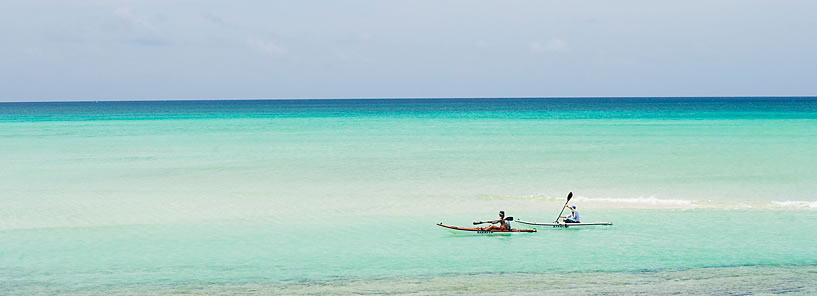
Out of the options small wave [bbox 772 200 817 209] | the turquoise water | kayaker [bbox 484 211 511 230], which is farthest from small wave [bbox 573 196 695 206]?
kayaker [bbox 484 211 511 230]

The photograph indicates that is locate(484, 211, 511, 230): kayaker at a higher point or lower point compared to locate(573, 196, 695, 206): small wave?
lower

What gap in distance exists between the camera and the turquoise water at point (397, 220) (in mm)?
11992

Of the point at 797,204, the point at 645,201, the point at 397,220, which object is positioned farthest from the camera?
the point at 645,201

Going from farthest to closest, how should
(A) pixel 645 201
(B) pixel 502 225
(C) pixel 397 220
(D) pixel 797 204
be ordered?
1. (A) pixel 645 201
2. (D) pixel 797 204
3. (C) pixel 397 220
4. (B) pixel 502 225

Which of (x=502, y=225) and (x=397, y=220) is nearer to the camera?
(x=502, y=225)

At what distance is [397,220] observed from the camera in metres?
16.6

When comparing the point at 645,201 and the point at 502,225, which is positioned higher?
the point at 645,201

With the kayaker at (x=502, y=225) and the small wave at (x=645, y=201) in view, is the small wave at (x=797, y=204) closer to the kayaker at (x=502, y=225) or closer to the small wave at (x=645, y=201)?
the small wave at (x=645, y=201)

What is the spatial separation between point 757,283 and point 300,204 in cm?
1058

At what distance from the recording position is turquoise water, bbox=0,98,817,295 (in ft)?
39.3

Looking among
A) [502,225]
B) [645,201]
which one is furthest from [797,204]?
[502,225]

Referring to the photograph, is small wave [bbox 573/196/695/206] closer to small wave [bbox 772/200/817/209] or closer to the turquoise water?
the turquoise water

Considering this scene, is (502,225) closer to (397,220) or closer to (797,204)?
(397,220)

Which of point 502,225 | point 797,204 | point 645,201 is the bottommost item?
point 502,225
